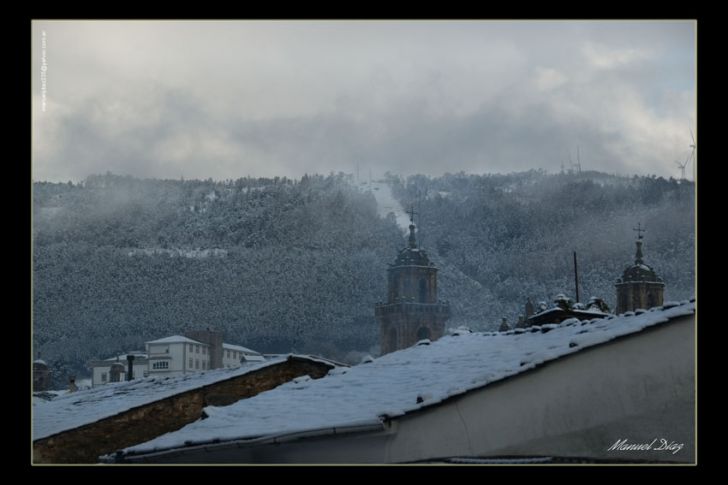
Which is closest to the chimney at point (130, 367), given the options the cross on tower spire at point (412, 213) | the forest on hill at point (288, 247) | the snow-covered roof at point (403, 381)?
the forest on hill at point (288, 247)

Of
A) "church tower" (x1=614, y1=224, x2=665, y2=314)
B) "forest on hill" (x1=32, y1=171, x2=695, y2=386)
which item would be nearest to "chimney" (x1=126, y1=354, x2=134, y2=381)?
"forest on hill" (x1=32, y1=171, x2=695, y2=386)

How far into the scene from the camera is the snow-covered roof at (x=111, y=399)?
17484 mm

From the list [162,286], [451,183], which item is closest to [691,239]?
[451,183]

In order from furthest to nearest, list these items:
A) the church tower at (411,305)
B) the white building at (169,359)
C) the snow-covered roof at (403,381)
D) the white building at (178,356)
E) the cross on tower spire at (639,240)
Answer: the church tower at (411,305) → the white building at (178,356) → the white building at (169,359) → the cross on tower spire at (639,240) → the snow-covered roof at (403,381)

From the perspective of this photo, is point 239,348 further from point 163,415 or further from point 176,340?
point 163,415

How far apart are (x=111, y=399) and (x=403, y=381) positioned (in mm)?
6060

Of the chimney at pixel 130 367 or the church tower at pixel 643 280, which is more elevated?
the church tower at pixel 643 280

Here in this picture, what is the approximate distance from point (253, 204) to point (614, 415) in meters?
8.38

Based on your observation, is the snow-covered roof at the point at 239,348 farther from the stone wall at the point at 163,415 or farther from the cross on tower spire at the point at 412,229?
the stone wall at the point at 163,415

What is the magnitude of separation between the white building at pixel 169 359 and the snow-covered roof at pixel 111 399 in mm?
1892

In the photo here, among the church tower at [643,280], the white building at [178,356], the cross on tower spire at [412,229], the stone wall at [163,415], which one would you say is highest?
the cross on tower spire at [412,229]

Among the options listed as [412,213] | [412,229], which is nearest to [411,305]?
[412,229]

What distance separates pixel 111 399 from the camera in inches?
764
